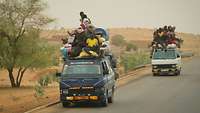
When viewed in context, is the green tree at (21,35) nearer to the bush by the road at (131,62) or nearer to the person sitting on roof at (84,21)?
the bush by the road at (131,62)

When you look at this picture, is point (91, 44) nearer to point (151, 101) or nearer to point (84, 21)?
point (84, 21)

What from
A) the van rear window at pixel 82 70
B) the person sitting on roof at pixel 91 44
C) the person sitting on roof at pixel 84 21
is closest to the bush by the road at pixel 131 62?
the person sitting on roof at pixel 84 21

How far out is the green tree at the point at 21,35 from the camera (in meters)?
44.2

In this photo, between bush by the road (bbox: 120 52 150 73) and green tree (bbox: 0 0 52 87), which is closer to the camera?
green tree (bbox: 0 0 52 87)

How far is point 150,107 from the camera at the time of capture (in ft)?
82.6

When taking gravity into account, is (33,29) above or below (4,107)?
above

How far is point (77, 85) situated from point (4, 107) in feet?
11.6

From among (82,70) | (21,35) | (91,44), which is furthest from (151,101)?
(21,35)

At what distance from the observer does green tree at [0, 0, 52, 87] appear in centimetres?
4422

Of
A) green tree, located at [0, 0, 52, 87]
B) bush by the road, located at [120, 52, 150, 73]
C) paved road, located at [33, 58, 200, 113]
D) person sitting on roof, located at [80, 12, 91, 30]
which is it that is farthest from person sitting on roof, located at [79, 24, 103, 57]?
bush by the road, located at [120, 52, 150, 73]

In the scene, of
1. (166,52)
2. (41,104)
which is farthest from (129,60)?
(41,104)

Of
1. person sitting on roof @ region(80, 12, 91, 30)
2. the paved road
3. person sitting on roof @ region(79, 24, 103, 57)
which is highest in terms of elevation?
person sitting on roof @ region(80, 12, 91, 30)

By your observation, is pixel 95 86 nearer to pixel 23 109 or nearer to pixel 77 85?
pixel 77 85

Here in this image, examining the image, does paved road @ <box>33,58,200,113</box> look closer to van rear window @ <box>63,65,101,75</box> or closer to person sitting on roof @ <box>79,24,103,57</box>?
van rear window @ <box>63,65,101,75</box>
